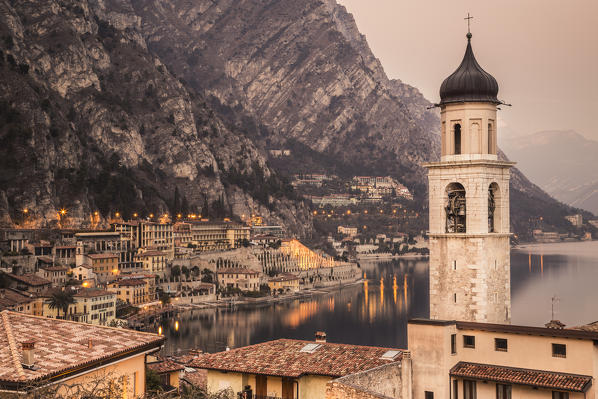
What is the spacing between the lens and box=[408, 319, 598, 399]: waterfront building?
21.4 meters

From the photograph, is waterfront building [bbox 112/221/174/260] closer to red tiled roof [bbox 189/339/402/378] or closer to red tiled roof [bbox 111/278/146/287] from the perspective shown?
red tiled roof [bbox 111/278/146/287]

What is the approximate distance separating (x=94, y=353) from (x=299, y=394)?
22.7 ft

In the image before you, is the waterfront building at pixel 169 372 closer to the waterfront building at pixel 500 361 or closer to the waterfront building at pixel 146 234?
the waterfront building at pixel 500 361

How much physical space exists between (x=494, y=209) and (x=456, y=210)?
1.38 metres

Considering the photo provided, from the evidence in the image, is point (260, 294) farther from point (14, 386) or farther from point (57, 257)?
point (14, 386)

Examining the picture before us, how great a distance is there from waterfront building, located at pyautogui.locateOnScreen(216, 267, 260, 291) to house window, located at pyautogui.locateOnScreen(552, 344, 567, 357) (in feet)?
410

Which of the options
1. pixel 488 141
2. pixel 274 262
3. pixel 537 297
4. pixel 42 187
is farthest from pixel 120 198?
pixel 488 141

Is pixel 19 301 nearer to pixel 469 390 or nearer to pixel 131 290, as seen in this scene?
pixel 131 290

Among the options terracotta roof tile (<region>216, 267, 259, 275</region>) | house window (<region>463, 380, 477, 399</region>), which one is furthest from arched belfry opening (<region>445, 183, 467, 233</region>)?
terracotta roof tile (<region>216, 267, 259, 275</region>)

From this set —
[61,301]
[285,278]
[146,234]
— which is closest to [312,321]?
[61,301]

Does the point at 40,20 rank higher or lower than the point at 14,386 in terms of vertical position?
higher

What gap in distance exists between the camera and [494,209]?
28234 millimetres

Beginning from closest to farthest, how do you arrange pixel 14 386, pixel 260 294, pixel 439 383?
1. pixel 14 386
2. pixel 439 383
3. pixel 260 294

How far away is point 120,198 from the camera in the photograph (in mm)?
156125
